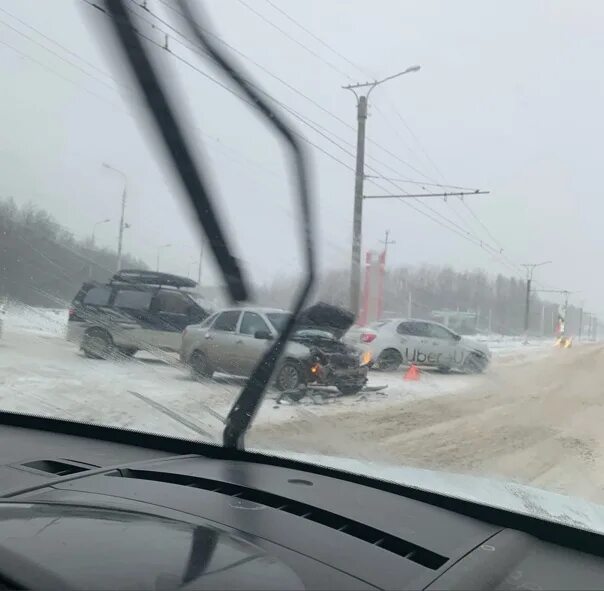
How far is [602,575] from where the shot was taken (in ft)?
8.16

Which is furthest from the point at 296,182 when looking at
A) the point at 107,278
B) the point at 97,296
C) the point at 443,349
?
the point at 443,349

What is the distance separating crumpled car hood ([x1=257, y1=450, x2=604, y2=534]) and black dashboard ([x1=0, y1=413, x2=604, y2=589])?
0.09 metres

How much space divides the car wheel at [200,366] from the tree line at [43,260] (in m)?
0.97

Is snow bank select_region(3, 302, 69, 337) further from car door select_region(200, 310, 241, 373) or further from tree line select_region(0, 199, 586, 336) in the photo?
car door select_region(200, 310, 241, 373)

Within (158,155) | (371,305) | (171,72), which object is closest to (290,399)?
(371,305)

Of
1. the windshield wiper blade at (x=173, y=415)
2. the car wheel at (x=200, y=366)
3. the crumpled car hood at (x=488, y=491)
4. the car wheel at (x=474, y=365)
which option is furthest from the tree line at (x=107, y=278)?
the crumpled car hood at (x=488, y=491)

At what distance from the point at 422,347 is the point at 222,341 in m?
3.04

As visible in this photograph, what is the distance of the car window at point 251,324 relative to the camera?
225 inches

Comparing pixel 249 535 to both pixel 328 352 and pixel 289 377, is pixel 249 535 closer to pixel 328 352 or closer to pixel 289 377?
pixel 289 377

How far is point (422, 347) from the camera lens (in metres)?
8.59

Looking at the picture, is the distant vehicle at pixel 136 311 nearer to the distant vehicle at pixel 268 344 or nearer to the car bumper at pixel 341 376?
the distant vehicle at pixel 268 344

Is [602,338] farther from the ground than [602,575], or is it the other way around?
[602,338]

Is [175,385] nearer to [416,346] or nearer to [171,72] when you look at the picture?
[171,72]

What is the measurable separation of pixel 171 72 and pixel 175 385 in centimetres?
259
